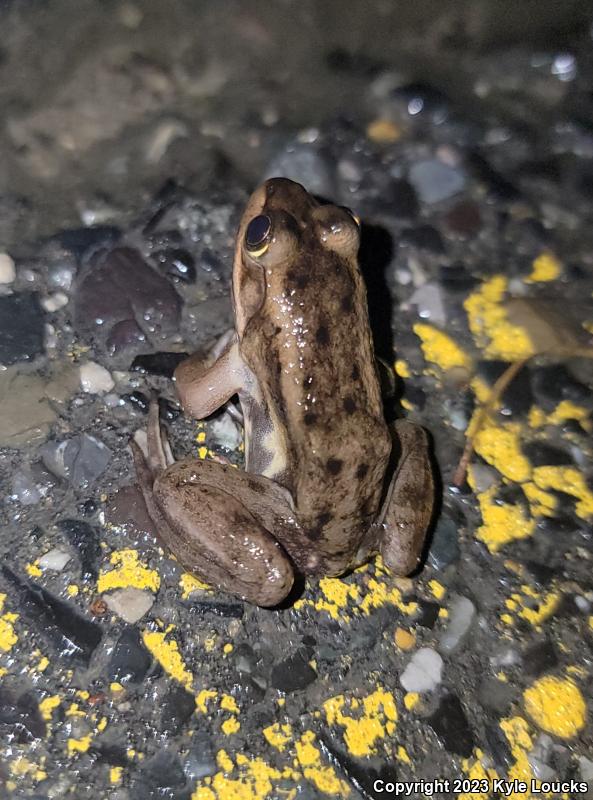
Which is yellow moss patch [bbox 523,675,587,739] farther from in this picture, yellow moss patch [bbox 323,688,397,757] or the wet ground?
yellow moss patch [bbox 323,688,397,757]

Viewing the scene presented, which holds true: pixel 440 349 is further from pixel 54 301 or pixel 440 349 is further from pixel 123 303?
pixel 54 301

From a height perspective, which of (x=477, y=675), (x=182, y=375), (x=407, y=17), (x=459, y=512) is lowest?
(x=477, y=675)

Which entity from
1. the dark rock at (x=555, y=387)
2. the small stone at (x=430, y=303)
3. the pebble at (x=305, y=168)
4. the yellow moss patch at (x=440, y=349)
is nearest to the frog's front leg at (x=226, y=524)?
the yellow moss patch at (x=440, y=349)

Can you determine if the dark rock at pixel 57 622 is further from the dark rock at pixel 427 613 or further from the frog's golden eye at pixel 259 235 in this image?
the frog's golden eye at pixel 259 235

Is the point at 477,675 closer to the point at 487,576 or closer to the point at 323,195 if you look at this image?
the point at 487,576

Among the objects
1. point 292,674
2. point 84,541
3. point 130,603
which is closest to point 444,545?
point 292,674

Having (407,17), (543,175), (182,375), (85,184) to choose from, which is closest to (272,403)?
(182,375)
